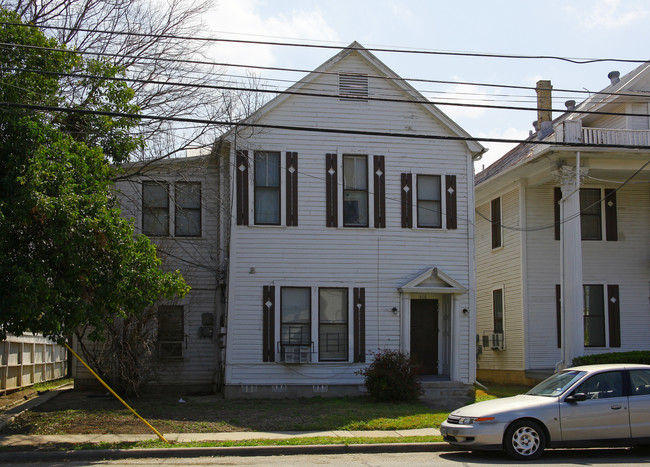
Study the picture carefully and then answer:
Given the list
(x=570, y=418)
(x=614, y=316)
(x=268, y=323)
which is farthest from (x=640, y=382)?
(x=614, y=316)

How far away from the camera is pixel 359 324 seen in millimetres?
18969

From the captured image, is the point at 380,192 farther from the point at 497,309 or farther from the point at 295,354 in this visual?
the point at 497,309

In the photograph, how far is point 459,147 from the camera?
1998 cm

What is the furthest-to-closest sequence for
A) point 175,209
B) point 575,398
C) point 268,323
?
point 175,209, point 268,323, point 575,398

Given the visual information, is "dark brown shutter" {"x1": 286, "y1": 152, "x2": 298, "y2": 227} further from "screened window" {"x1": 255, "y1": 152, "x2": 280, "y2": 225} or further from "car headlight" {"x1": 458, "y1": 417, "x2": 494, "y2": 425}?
"car headlight" {"x1": 458, "y1": 417, "x2": 494, "y2": 425}

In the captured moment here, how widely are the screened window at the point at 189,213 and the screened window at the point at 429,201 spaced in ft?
20.9

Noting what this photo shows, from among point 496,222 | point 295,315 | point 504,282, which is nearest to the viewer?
point 295,315

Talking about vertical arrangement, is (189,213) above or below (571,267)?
above

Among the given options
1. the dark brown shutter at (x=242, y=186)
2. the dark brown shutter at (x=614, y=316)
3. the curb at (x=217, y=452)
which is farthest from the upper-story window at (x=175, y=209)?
the dark brown shutter at (x=614, y=316)

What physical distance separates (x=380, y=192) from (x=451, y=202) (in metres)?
2.02

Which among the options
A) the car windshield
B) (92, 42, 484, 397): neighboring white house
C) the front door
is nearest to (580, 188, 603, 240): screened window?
(92, 42, 484, 397): neighboring white house

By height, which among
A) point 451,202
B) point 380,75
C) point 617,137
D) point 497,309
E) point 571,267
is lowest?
point 497,309

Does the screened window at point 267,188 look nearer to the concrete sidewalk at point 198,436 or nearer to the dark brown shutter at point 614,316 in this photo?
the concrete sidewalk at point 198,436

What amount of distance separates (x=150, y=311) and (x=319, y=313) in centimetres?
436
